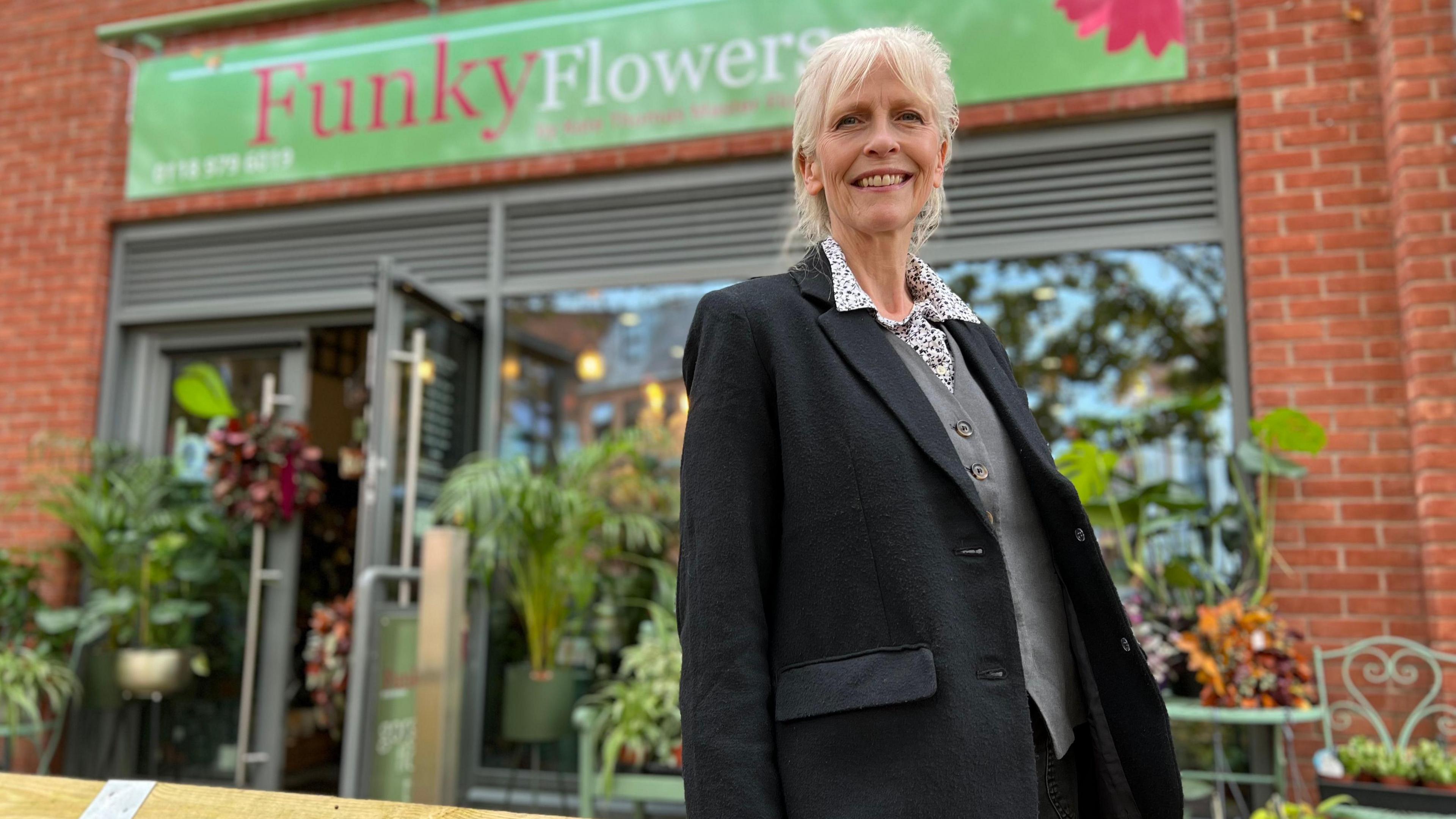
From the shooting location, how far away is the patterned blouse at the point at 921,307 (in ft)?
4.15

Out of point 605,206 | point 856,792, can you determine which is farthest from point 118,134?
point 856,792

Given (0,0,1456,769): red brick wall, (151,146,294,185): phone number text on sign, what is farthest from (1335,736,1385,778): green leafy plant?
(151,146,294,185): phone number text on sign

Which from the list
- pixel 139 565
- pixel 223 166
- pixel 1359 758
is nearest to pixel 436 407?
pixel 139 565

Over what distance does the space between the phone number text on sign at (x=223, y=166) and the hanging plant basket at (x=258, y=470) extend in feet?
3.73

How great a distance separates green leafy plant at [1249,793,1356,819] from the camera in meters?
2.99

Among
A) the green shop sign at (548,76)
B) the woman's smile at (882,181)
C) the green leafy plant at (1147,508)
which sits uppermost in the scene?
the green shop sign at (548,76)

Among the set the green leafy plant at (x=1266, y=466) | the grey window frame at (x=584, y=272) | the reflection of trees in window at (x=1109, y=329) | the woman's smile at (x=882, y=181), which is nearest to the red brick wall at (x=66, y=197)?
the grey window frame at (x=584, y=272)

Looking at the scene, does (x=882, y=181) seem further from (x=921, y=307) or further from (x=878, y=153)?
(x=921, y=307)

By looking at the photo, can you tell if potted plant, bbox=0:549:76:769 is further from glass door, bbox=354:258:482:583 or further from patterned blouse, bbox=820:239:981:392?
patterned blouse, bbox=820:239:981:392

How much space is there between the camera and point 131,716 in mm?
4992

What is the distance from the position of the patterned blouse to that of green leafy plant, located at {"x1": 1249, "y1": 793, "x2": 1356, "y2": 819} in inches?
90.1

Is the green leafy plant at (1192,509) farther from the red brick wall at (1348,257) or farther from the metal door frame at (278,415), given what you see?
the metal door frame at (278,415)

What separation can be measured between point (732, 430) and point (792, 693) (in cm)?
27

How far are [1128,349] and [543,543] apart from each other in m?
2.34
